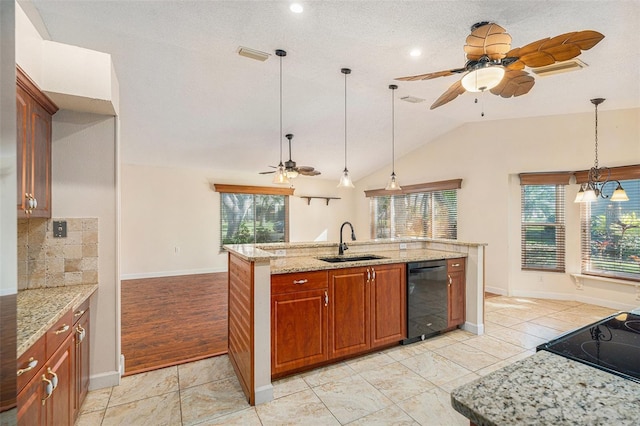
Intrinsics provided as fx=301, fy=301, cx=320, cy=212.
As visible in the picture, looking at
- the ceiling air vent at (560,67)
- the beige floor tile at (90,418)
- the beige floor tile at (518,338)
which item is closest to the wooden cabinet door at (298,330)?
the beige floor tile at (90,418)

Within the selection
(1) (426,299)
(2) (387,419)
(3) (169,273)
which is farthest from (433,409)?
(3) (169,273)

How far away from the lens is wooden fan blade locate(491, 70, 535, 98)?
225cm

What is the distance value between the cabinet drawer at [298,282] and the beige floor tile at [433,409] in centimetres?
108

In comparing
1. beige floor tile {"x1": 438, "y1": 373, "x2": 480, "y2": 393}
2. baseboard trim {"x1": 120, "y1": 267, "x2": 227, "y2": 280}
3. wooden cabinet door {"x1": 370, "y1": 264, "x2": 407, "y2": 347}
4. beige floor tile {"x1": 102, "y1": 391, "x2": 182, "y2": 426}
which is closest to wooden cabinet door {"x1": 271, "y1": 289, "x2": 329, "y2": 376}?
wooden cabinet door {"x1": 370, "y1": 264, "x2": 407, "y2": 347}

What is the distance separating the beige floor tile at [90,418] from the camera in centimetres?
202

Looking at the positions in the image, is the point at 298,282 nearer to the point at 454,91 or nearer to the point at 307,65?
the point at 454,91

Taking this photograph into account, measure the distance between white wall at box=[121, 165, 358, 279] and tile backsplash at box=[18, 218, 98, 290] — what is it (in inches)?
171

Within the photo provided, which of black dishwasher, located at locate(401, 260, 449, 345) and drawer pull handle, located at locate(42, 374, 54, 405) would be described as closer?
drawer pull handle, located at locate(42, 374, 54, 405)

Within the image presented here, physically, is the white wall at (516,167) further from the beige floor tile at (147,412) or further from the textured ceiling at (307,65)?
the beige floor tile at (147,412)

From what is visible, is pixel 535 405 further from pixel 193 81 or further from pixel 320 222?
pixel 320 222

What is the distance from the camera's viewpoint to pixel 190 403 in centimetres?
224

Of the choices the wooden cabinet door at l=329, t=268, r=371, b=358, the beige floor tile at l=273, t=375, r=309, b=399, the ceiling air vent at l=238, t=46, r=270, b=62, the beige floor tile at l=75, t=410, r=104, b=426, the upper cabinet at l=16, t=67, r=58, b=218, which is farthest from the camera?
the ceiling air vent at l=238, t=46, r=270, b=62

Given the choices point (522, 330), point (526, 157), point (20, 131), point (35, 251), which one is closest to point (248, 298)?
point (35, 251)

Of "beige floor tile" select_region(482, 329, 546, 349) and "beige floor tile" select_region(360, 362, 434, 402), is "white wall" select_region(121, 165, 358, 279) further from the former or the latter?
"beige floor tile" select_region(482, 329, 546, 349)
